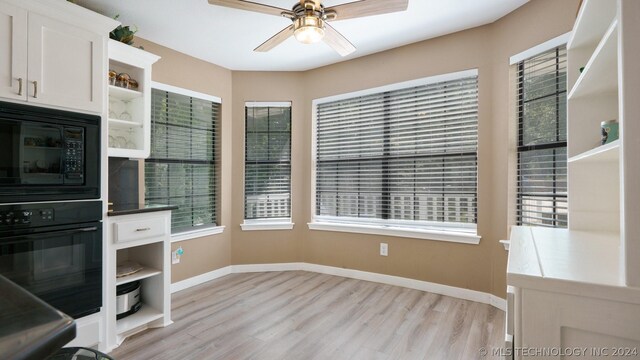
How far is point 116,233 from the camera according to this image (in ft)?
6.98

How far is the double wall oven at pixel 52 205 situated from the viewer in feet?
5.51

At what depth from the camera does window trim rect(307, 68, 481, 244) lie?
292 cm

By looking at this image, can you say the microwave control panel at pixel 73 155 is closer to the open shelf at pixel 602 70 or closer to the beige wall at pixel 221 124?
the beige wall at pixel 221 124

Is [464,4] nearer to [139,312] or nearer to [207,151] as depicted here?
[207,151]

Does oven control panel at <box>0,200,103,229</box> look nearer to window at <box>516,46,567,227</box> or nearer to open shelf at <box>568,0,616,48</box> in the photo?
open shelf at <box>568,0,616,48</box>

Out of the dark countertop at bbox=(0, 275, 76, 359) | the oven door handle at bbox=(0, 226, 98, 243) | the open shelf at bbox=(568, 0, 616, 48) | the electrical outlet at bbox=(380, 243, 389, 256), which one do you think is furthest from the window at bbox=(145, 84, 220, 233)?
the open shelf at bbox=(568, 0, 616, 48)

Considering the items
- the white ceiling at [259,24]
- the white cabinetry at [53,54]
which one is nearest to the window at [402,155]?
the white ceiling at [259,24]

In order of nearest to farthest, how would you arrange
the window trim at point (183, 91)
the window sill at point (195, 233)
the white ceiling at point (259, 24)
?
the white ceiling at point (259, 24) → the window trim at point (183, 91) → the window sill at point (195, 233)

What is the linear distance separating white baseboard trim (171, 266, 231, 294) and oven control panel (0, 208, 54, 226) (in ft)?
5.28

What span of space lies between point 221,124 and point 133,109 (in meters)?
1.14

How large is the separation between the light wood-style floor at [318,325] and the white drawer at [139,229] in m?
0.76

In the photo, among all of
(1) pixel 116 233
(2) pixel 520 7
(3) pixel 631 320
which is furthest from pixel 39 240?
(2) pixel 520 7

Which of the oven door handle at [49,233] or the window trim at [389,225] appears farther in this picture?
the window trim at [389,225]

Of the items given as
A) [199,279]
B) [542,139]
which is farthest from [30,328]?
[199,279]
